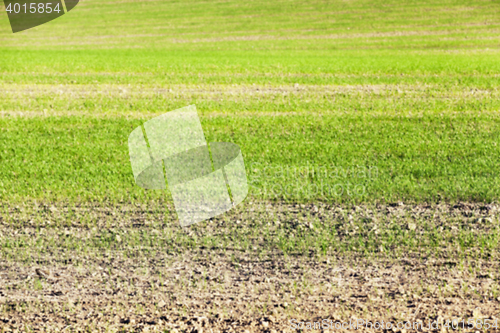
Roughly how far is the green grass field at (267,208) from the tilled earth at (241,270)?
0.8 inches

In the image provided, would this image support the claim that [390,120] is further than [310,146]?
Yes

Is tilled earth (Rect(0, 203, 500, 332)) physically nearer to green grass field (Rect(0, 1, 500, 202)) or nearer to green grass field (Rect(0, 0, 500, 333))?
green grass field (Rect(0, 0, 500, 333))

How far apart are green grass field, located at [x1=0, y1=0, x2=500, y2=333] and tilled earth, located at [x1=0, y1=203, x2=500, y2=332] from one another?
2 cm

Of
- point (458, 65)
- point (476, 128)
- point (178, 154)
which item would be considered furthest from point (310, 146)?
point (458, 65)

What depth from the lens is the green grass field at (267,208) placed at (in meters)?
4.67

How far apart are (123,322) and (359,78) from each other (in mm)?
12948

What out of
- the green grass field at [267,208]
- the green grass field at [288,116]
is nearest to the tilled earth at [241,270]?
the green grass field at [267,208]

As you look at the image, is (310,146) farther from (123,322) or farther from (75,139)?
(123,322)

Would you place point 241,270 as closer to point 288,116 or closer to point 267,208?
point 267,208

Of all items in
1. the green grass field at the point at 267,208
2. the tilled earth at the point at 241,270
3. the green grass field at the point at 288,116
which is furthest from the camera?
the green grass field at the point at 288,116

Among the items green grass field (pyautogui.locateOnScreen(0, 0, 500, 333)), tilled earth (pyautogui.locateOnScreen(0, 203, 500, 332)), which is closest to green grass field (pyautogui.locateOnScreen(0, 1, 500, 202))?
green grass field (pyautogui.locateOnScreen(0, 0, 500, 333))

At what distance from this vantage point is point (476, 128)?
10062mm

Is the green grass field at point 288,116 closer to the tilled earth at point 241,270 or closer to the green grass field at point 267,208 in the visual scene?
the green grass field at point 267,208

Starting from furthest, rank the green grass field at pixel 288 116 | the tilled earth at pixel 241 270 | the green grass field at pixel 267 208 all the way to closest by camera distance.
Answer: the green grass field at pixel 288 116 → the green grass field at pixel 267 208 → the tilled earth at pixel 241 270
